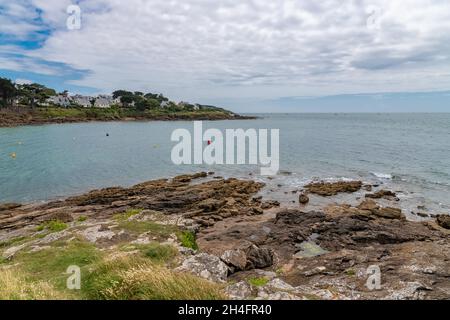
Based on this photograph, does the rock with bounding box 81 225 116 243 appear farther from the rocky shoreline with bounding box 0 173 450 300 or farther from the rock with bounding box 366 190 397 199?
the rock with bounding box 366 190 397 199

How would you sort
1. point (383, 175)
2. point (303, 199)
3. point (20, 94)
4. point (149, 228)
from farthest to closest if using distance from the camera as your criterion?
point (20, 94)
point (383, 175)
point (303, 199)
point (149, 228)

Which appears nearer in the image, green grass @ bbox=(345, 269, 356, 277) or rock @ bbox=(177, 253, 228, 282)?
rock @ bbox=(177, 253, 228, 282)

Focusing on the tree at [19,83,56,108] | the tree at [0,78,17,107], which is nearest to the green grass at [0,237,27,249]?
the tree at [0,78,17,107]

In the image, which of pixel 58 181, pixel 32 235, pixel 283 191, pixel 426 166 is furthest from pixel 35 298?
pixel 426 166

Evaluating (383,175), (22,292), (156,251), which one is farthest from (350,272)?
(383,175)

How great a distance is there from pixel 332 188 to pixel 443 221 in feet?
39.0

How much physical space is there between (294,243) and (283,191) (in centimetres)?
1548

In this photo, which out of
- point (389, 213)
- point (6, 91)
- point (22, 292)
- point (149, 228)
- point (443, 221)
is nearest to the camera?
point (22, 292)

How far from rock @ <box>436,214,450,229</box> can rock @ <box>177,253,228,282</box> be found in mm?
19483

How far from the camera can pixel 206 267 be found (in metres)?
11.9

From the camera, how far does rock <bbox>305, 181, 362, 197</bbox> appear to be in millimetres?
33353
